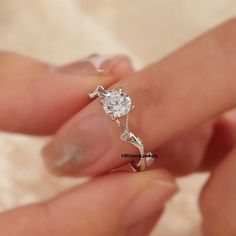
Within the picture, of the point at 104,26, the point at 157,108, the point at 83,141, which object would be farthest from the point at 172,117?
the point at 104,26

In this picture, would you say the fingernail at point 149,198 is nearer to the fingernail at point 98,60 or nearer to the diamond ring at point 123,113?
the diamond ring at point 123,113

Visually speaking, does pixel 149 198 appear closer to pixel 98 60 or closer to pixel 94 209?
pixel 94 209

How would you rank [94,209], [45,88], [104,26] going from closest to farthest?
[94,209], [45,88], [104,26]

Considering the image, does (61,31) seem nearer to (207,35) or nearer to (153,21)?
(153,21)

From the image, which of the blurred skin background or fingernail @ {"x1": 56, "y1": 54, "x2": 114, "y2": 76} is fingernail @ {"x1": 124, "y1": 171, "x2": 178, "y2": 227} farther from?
the blurred skin background

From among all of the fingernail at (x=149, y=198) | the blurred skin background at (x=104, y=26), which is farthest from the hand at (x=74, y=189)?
the blurred skin background at (x=104, y=26)

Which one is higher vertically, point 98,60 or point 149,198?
point 98,60

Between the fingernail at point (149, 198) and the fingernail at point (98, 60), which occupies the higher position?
the fingernail at point (98, 60)
